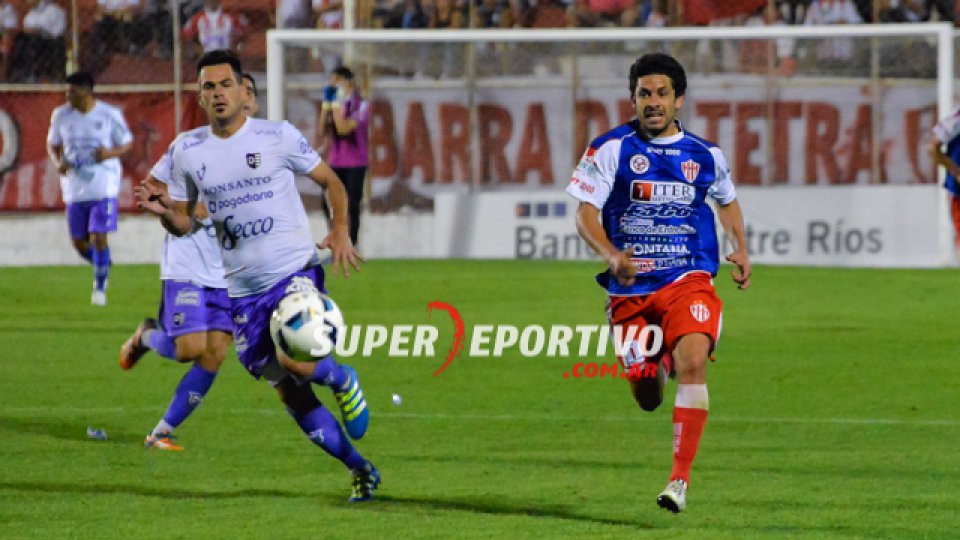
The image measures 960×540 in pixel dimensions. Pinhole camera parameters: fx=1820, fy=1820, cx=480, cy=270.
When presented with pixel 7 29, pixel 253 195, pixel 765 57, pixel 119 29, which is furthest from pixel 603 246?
pixel 7 29

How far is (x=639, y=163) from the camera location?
8.06 meters

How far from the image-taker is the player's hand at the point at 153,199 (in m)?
7.84

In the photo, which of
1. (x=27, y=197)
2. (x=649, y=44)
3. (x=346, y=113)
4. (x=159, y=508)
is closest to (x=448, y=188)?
(x=346, y=113)

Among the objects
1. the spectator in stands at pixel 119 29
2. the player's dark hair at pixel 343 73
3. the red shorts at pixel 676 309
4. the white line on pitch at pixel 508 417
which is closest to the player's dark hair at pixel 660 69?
the red shorts at pixel 676 309

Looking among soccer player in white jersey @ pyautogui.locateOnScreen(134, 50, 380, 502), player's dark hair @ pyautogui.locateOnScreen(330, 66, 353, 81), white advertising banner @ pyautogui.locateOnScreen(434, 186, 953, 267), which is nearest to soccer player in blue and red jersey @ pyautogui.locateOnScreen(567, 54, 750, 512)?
soccer player in white jersey @ pyautogui.locateOnScreen(134, 50, 380, 502)

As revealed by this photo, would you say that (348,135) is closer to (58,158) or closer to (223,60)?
(58,158)

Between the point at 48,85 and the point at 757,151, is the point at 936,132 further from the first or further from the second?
the point at 48,85

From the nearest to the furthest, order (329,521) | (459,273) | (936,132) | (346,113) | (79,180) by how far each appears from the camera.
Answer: (329,521), (936,132), (79,180), (459,273), (346,113)

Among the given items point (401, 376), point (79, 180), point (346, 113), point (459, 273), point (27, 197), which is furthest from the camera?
point (27, 197)

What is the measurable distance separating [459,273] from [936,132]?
7.90 meters

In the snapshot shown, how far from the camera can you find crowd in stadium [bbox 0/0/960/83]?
84.1 feet

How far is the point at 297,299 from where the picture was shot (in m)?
7.80

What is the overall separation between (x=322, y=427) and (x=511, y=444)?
89.0 inches

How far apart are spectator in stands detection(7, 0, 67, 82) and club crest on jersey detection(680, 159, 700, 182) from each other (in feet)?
62.5
